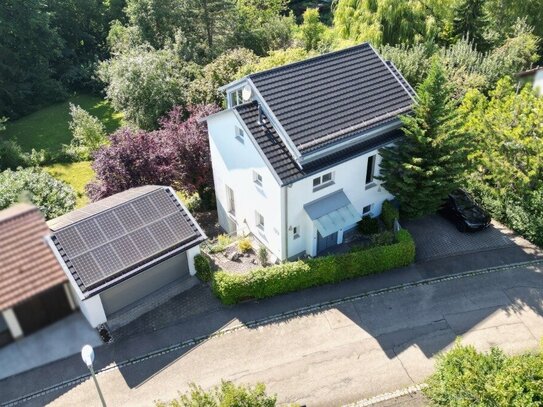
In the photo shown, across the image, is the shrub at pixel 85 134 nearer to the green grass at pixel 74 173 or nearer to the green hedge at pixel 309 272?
the green grass at pixel 74 173

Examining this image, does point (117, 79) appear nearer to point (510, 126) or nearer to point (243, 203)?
point (243, 203)

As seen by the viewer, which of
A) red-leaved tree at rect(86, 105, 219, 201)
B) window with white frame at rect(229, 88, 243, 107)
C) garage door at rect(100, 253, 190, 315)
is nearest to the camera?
garage door at rect(100, 253, 190, 315)

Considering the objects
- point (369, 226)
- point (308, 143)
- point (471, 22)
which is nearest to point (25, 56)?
point (308, 143)

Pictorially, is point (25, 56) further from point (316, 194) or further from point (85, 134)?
point (316, 194)

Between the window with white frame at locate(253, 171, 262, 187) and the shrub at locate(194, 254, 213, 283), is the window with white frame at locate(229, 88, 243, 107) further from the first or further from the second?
the shrub at locate(194, 254, 213, 283)

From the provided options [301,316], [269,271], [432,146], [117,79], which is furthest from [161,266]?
[117,79]

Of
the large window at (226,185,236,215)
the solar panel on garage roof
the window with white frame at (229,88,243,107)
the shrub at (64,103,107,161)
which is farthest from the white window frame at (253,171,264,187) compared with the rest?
the shrub at (64,103,107,161)
